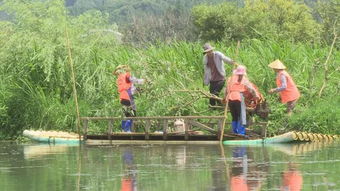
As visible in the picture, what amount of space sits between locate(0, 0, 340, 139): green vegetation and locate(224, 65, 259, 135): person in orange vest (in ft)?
4.53

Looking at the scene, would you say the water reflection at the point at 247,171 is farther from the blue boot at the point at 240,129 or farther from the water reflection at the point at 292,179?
the blue boot at the point at 240,129

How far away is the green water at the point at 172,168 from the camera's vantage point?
12984mm

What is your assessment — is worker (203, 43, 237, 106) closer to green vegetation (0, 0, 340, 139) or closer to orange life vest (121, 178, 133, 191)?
green vegetation (0, 0, 340, 139)

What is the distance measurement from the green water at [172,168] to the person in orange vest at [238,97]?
4.04ft

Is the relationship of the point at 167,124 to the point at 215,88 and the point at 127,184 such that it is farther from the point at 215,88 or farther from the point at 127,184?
the point at 127,184

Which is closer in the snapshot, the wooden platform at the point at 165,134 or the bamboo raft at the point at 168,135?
the bamboo raft at the point at 168,135

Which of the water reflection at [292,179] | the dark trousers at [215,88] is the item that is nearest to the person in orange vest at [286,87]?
the dark trousers at [215,88]

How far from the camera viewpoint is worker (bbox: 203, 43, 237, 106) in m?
21.9

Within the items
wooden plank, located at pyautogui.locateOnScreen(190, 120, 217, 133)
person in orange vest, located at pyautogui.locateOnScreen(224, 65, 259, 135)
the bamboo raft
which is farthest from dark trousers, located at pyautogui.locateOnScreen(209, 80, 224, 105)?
person in orange vest, located at pyautogui.locateOnScreen(224, 65, 259, 135)

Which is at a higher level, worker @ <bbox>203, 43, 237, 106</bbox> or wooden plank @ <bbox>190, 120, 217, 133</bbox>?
worker @ <bbox>203, 43, 237, 106</bbox>

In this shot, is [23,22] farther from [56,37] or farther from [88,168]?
[88,168]

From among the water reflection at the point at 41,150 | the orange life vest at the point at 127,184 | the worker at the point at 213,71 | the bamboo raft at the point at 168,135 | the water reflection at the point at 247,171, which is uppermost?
the worker at the point at 213,71

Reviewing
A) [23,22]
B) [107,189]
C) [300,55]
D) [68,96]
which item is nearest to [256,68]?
[300,55]

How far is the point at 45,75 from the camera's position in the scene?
24.4 m
